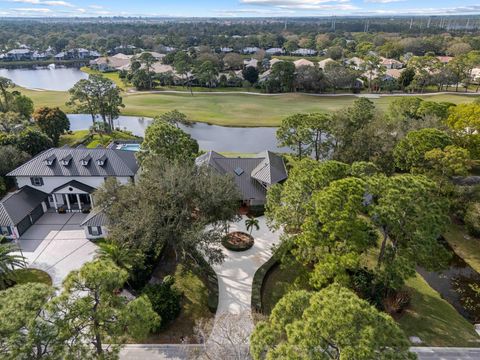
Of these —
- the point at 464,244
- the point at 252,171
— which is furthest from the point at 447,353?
the point at 252,171

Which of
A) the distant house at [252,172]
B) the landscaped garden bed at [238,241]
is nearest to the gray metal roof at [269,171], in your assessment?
the distant house at [252,172]

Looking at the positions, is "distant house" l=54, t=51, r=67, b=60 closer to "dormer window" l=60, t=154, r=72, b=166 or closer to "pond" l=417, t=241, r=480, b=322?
"dormer window" l=60, t=154, r=72, b=166

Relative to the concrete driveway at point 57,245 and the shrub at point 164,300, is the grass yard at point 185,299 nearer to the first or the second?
the shrub at point 164,300

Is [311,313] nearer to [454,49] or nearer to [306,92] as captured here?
[306,92]

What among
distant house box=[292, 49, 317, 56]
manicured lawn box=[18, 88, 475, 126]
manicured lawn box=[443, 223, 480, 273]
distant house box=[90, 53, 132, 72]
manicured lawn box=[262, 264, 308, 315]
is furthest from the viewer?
distant house box=[292, 49, 317, 56]

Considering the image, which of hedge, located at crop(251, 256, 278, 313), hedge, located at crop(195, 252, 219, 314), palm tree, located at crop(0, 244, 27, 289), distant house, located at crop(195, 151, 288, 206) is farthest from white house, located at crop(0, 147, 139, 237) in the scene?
hedge, located at crop(251, 256, 278, 313)

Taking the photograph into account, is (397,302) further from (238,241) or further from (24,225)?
(24,225)

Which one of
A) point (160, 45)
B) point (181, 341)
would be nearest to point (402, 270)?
point (181, 341)
